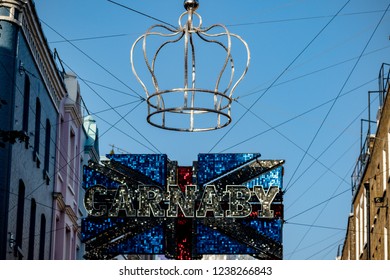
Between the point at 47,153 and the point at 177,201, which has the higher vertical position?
the point at 47,153

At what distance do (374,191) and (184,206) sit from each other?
796 centimetres

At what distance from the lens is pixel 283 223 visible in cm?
2181

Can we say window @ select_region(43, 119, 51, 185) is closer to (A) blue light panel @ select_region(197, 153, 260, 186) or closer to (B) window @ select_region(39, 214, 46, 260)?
(B) window @ select_region(39, 214, 46, 260)

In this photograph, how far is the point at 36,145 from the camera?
77.1 ft

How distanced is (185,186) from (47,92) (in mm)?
4351

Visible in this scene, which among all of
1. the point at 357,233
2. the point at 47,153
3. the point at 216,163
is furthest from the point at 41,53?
the point at 357,233

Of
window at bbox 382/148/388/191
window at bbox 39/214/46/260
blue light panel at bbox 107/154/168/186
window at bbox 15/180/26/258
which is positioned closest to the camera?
blue light panel at bbox 107/154/168/186

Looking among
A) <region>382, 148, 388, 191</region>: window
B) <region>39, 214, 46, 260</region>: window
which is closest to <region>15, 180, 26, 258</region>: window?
<region>39, 214, 46, 260</region>: window

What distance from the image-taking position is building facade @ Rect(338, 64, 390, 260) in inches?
1015

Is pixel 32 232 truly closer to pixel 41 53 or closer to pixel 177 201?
pixel 177 201

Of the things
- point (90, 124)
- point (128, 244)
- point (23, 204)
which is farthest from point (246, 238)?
point (90, 124)

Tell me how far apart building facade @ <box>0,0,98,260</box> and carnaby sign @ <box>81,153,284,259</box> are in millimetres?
1405

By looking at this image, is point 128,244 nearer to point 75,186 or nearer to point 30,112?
point 30,112

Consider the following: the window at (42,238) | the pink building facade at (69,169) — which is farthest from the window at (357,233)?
the window at (42,238)
